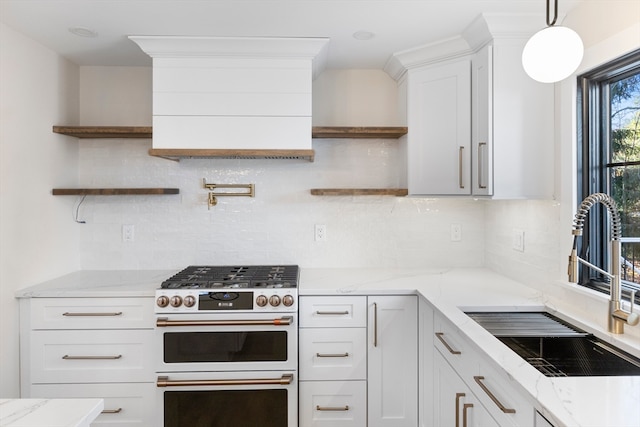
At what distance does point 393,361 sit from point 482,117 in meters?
1.39

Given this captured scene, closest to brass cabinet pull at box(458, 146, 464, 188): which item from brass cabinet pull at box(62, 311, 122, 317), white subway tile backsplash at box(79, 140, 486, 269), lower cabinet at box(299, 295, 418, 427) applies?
white subway tile backsplash at box(79, 140, 486, 269)

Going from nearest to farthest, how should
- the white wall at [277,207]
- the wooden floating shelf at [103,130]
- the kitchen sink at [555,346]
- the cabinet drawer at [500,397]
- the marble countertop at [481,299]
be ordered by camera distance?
the marble countertop at [481,299] < the cabinet drawer at [500,397] < the kitchen sink at [555,346] < the wooden floating shelf at [103,130] < the white wall at [277,207]

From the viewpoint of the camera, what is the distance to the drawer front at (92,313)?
2.22m

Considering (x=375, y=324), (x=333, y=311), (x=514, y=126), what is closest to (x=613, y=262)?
(x=514, y=126)

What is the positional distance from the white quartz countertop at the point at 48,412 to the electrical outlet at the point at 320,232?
6.63 ft

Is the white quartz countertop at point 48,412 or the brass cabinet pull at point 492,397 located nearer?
the white quartz countertop at point 48,412

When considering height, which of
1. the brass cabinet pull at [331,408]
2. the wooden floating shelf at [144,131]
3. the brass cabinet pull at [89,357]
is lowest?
the brass cabinet pull at [331,408]

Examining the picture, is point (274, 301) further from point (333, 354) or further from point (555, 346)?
point (555, 346)

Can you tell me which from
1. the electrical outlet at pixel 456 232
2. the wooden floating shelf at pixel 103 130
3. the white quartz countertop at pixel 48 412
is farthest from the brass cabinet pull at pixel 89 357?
the electrical outlet at pixel 456 232

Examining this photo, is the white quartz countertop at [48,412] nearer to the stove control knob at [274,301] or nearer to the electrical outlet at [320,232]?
the stove control knob at [274,301]

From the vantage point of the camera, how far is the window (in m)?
1.66

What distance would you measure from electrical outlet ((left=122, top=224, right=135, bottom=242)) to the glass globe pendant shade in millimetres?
2529

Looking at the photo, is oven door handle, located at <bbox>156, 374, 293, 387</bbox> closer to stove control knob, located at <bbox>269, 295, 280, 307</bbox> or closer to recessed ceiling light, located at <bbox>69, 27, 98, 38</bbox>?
stove control knob, located at <bbox>269, 295, 280, 307</bbox>

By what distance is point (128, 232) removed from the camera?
283 centimetres
